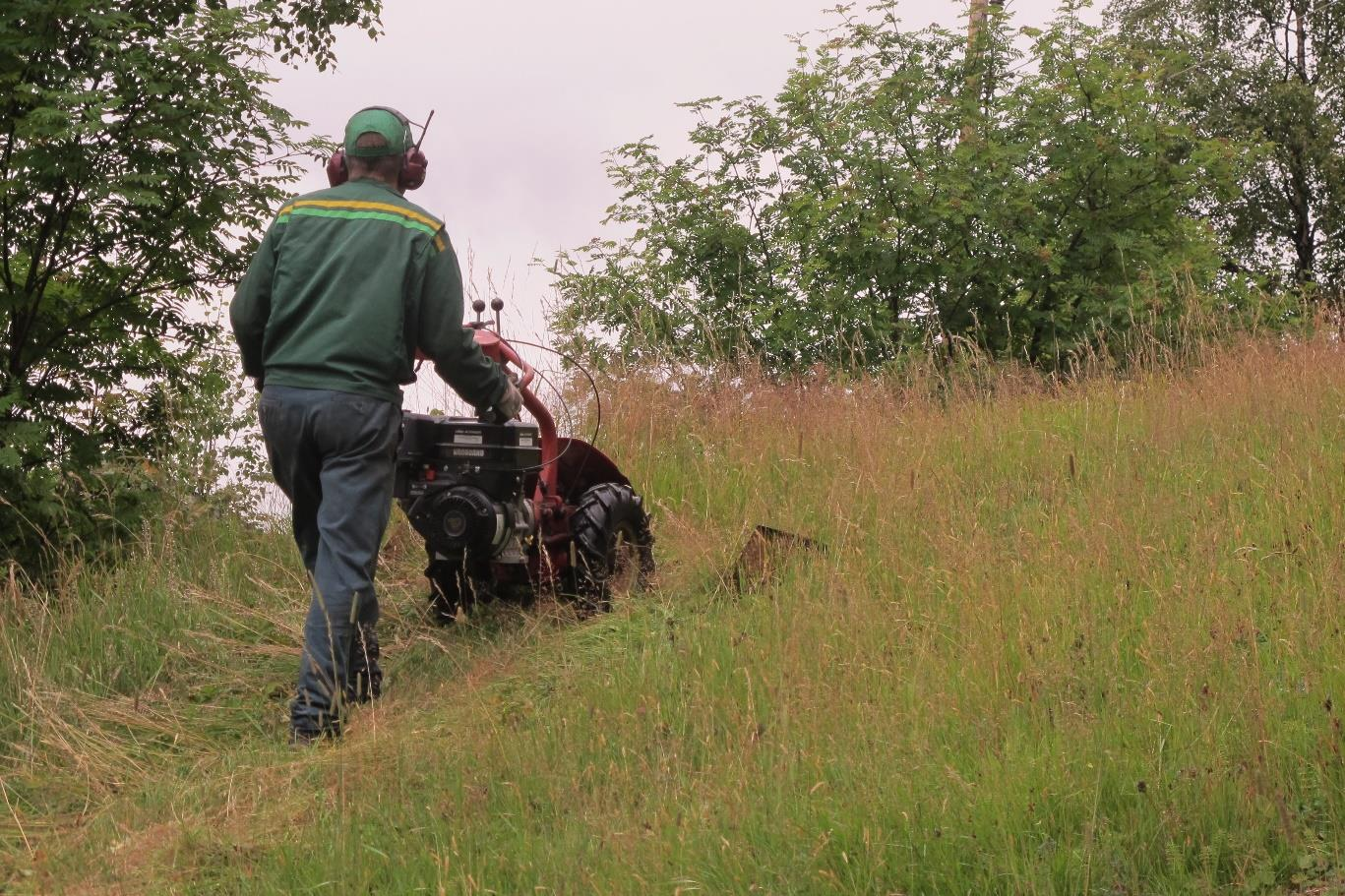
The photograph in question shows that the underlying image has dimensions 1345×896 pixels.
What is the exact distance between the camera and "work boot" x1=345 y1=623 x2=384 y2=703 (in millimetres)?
5781

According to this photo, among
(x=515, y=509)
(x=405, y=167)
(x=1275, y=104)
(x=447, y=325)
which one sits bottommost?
(x=515, y=509)

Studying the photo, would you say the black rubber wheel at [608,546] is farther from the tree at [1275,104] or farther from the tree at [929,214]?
the tree at [1275,104]

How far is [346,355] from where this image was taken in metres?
5.70

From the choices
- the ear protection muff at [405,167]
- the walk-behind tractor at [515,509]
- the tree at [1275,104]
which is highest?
the tree at [1275,104]

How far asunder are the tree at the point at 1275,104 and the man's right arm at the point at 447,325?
73.5 ft

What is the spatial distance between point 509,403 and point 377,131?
1.20 metres

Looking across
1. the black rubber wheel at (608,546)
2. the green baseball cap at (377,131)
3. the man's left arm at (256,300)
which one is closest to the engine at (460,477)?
the black rubber wheel at (608,546)

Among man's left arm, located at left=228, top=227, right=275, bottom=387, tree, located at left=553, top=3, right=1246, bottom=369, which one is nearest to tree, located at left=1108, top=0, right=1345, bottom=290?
tree, located at left=553, top=3, right=1246, bottom=369

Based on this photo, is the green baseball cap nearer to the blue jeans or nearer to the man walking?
the man walking

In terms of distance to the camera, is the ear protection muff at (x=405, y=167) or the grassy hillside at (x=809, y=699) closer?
the grassy hillside at (x=809, y=699)

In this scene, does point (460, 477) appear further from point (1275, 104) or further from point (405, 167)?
point (1275, 104)

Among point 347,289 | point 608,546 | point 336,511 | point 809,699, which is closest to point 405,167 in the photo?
point 347,289

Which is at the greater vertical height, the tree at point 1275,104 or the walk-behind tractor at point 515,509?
the tree at point 1275,104

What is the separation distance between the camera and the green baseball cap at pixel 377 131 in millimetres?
5941
